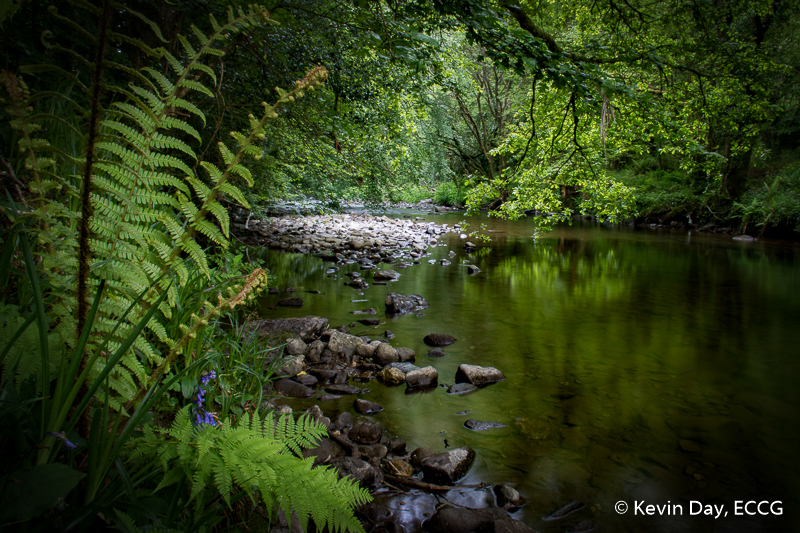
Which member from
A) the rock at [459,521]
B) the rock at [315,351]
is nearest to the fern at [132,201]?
the rock at [459,521]

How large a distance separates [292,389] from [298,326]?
150cm

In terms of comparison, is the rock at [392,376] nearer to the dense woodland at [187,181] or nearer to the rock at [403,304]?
the dense woodland at [187,181]

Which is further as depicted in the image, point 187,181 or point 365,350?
point 365,350

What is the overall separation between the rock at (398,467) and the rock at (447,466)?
4.2 inches

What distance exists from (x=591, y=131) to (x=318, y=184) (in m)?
6.35

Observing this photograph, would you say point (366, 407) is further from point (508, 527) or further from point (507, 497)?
point (508, 527)

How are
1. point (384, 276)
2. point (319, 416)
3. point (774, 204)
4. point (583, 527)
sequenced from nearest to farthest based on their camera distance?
point (583, 527), point (319, 416), point (384, 276), point (774, 204)

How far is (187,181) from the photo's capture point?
2102 mm

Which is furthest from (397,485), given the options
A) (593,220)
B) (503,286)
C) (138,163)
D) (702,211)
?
(593,220)

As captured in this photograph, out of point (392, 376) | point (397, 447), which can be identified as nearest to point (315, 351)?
point (392, 376)

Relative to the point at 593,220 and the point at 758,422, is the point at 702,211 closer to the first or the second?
the point at 593,220

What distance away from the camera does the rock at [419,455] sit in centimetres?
299

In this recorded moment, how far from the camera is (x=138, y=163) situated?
128cm

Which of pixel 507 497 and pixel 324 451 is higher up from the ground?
pixel 324 451
